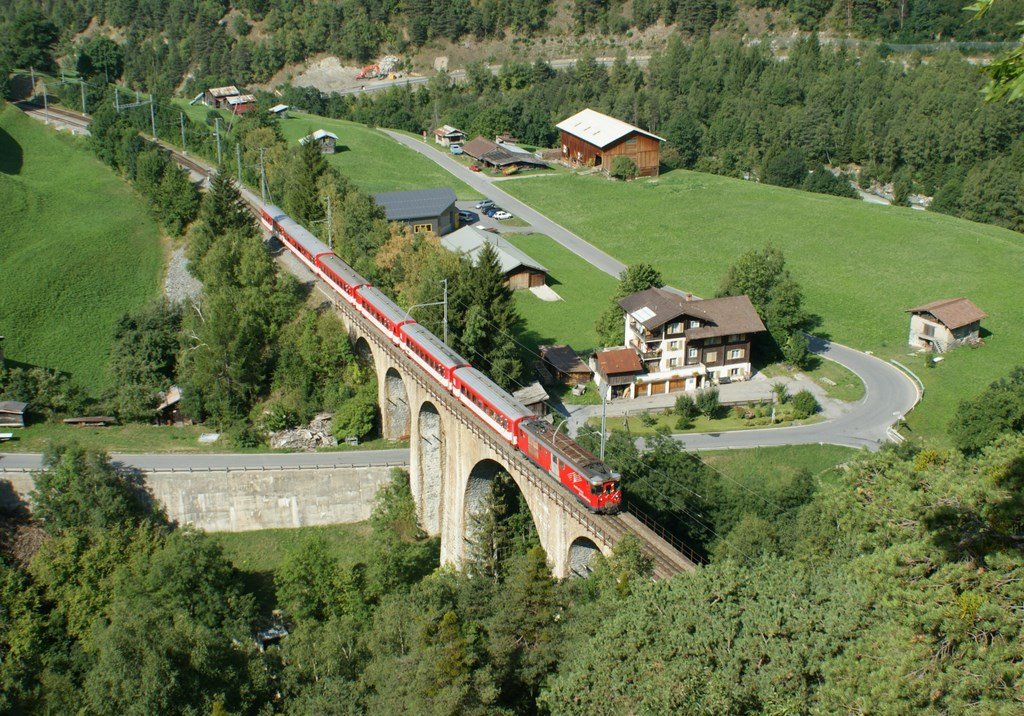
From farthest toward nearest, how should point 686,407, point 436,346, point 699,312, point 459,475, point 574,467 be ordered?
point 699,312
point 686,407
point 436,346
point 459,475
point 574,467

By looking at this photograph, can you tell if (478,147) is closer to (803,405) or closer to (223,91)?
(223,91)

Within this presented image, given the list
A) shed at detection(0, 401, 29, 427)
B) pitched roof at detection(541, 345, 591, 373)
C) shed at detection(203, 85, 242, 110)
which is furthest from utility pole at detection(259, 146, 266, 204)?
shed at detection(203, 85, 242, 110)

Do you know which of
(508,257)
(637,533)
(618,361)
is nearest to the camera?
(637,533)

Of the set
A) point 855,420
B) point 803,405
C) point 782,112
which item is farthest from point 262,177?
point 782,112

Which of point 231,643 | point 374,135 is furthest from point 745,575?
point 374,135

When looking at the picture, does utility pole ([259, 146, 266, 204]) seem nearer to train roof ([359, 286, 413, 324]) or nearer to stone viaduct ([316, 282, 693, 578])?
stone viaduct ([316, 282, 693, 578])

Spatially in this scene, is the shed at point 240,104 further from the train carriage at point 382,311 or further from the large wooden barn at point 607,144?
the train carriage at point 382,311

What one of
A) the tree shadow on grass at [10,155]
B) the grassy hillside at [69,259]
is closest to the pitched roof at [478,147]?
the grassy hillside at [69,259]
